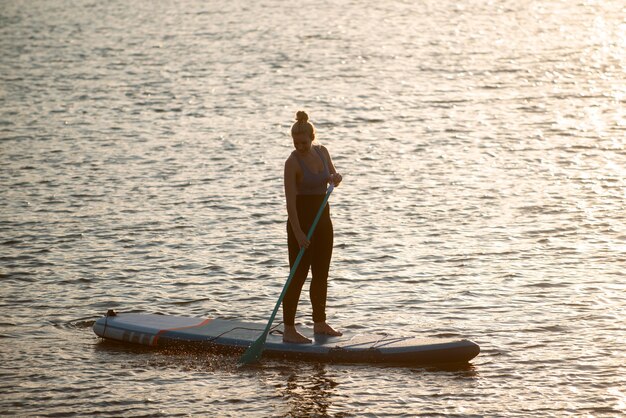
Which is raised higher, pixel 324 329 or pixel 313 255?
pixel 313 255

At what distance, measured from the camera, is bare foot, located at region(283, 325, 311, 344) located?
11.0m

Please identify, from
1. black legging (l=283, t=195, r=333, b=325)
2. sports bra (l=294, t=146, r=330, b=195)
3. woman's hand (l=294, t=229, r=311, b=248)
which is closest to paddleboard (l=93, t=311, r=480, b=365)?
black legging (l=283, t=195, r=333, b=325)

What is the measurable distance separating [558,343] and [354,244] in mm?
4450

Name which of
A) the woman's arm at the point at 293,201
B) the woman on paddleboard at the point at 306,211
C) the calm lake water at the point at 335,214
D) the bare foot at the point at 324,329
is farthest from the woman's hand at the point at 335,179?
the calm lake water at the point at 335,214

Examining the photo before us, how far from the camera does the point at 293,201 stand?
10.6 meters

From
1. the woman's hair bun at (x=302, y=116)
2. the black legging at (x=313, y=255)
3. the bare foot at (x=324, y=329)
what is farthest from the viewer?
the bare foot at (x=324, y=329)

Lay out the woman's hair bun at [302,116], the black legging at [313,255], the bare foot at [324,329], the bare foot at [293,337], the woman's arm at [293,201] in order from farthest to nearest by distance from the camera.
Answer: the bare foot at [324,329] → the bare foot at [293,337] → the black legging at [313,255] → the woman's arm at [293,201] → the woman's hair bun at [302,116]

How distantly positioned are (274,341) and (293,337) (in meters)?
0.17

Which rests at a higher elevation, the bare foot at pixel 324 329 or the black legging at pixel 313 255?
the black legging at pixel 313 255

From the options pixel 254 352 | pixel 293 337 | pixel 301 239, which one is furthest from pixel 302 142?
pixel 254 352

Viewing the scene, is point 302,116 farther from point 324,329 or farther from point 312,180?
point 324,329

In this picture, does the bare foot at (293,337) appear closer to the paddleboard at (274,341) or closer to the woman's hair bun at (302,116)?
the paddleboard at (274,341)

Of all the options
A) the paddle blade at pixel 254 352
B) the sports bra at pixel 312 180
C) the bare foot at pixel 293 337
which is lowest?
the paddle blade at pixel 254 352

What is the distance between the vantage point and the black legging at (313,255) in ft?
35.3
